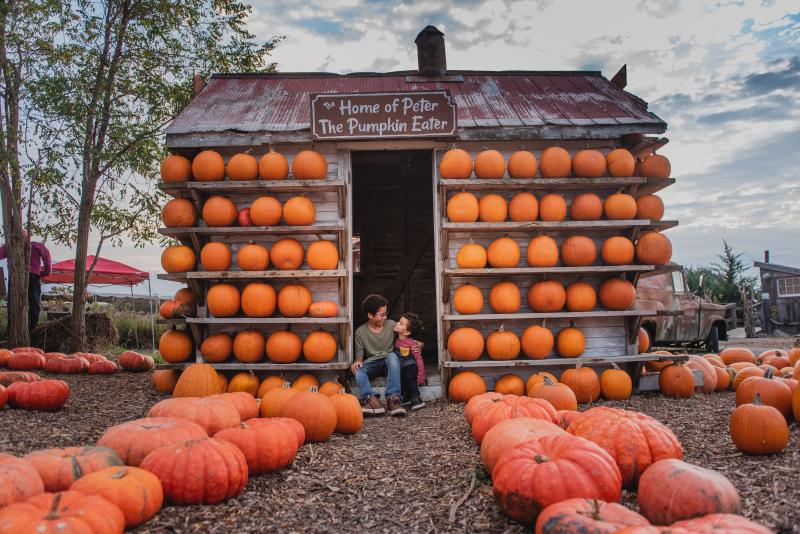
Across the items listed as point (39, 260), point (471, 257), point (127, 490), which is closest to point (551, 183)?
point (471, 257)

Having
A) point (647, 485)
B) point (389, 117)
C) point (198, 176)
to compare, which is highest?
point (389, 117)

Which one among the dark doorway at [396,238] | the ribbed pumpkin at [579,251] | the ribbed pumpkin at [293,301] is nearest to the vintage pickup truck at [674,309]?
the dark doorway at [396,238]

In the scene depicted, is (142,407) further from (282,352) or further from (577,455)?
(577,455)

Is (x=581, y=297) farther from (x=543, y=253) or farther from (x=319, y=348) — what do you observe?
(x=319, y=348)

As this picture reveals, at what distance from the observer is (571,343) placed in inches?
255

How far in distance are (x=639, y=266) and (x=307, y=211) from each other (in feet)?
12.8

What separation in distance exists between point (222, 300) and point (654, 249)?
16.5ft

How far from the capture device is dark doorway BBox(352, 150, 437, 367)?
11.0 metres

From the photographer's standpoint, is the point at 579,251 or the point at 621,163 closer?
the point at 579,251

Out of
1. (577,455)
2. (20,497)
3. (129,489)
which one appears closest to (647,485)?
(577,455)

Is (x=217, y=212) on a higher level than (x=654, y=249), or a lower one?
higher

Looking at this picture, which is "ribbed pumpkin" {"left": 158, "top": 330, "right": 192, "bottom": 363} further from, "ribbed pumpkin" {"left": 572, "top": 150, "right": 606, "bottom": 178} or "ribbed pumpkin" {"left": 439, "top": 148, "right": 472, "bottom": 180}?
"ribbed pumpkin" {"left": 572, "top": 150, "right": 606, "bottom": 178}

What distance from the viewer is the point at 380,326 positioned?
6602mm

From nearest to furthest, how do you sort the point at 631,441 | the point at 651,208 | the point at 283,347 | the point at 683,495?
the point at 683,495
the point at 631,441
the point at 283,347
the point at 651,208
